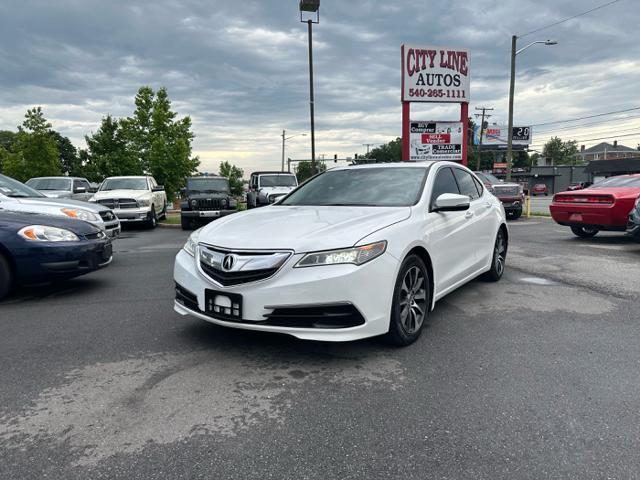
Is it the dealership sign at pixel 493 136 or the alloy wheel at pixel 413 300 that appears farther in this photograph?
the dealership sign at pixel 493 136

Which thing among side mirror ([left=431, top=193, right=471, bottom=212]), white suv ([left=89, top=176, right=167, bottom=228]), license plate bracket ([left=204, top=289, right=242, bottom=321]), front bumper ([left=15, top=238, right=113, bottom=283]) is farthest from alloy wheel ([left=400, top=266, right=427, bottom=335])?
white suv ([left=89, top=176, right=167, bottom=228])

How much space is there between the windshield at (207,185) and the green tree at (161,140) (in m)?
9.83

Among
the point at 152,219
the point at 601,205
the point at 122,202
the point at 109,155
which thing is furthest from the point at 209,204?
the point at 109,155

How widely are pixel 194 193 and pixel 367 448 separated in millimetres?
14544

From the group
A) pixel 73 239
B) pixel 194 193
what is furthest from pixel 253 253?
pixel 194 193

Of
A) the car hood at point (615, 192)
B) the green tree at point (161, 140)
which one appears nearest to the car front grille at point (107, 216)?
the car hood at point (615, 192)

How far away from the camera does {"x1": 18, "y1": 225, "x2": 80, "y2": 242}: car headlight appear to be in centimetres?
547

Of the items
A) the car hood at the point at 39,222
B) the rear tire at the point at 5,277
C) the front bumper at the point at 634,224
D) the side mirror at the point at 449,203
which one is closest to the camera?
the side mirror at the point at 449,203

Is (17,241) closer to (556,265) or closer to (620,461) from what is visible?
(620,461)

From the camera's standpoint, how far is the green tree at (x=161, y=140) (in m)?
26.5

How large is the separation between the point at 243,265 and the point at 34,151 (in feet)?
114

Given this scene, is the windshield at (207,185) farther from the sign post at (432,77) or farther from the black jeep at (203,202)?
the sign post at (432,77)

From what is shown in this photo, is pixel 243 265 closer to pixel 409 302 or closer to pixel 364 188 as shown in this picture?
pixel 409 302

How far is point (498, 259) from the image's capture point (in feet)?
21.4
